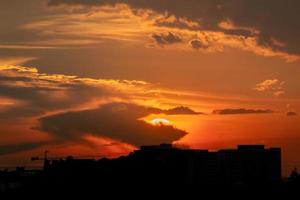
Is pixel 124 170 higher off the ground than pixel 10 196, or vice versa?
pixel 124 170

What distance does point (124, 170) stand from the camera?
349ft

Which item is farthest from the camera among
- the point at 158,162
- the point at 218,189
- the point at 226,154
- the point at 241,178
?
the point at 226,154

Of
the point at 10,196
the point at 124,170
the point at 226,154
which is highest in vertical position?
the point at 226,154

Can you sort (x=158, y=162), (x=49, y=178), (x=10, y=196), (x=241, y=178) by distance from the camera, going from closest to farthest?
(x=10, y=196) → (x=49, y=178) → (x=158, y=162) → (x=241, y=178)

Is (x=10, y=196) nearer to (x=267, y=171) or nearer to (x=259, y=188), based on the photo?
(x=259, y=188)

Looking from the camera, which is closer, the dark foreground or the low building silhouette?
the dark foreground

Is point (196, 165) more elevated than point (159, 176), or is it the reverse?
point (196, 165)

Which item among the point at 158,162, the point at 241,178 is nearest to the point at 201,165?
the point at 241,178

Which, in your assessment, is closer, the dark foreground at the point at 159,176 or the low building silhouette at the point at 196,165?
the dark foreground at the point at 159,176

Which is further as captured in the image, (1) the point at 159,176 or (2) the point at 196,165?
(2) the point at 196,165

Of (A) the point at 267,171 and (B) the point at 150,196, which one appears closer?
(B) the point at 150,196

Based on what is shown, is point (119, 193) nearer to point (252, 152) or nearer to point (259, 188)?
point (259, 188)

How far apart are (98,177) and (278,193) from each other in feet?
95.3

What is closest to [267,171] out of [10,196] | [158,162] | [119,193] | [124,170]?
[158,162]
